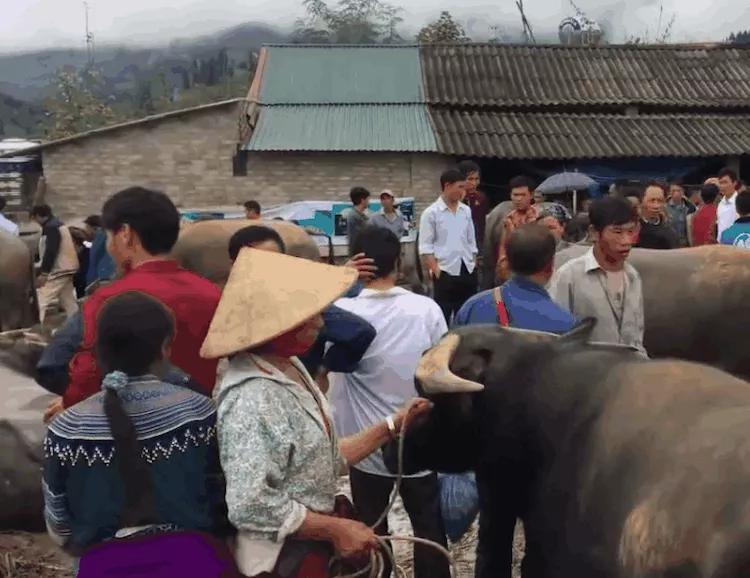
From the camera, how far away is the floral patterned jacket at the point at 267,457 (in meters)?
2.18

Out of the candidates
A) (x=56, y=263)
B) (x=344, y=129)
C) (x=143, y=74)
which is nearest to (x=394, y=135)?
(x=344, y=129)

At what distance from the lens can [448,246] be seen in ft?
24.9

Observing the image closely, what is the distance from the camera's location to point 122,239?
9.11 feet

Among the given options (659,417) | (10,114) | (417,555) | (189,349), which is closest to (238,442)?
(189,349)

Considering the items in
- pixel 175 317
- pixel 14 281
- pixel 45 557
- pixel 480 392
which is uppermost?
pixel 175 317

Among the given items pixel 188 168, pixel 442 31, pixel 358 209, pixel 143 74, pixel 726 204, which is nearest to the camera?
pixel 726 204

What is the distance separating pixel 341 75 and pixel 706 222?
12.1m

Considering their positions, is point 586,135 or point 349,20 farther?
point 349,20

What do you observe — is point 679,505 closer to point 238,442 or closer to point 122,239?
point 238,442

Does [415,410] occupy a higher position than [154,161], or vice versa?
[415,410]

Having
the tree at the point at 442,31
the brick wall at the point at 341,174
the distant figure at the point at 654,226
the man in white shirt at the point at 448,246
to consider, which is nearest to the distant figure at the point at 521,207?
the man in white shirt at the point at 448,246

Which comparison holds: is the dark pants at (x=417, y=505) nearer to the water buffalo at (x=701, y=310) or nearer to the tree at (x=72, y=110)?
the water buffalo at (x=701, y=310)

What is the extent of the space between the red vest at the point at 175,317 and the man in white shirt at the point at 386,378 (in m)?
0.76

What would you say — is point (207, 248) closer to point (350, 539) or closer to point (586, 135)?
point (350, 539)
